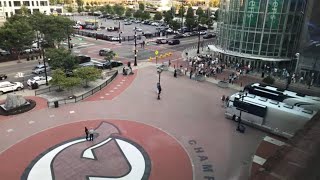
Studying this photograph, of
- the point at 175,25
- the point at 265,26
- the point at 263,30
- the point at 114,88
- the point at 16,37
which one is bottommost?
the point at 114,88

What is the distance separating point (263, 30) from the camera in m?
42.9

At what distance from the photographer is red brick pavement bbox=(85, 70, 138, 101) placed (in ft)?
103

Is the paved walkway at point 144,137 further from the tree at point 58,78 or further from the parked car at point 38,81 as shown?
the parked car at point 38,81

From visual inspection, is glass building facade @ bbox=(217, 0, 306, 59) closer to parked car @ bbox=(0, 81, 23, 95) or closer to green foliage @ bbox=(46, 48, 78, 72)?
green foliage @ bbox=(46, 48, 78, 72)

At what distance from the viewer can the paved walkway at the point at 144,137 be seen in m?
19.1

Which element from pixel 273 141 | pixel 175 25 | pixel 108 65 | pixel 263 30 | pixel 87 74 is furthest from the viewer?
pixel 175 25

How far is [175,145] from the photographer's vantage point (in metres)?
21.9

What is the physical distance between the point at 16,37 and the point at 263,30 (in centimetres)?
3734

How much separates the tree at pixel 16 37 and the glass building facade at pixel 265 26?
32.4 m

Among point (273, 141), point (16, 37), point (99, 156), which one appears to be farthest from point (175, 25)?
point (99, 156)

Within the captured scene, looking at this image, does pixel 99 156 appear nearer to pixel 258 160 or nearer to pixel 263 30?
pixel 258 160

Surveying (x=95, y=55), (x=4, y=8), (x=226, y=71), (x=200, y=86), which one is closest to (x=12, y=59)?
(x=95, y=55)

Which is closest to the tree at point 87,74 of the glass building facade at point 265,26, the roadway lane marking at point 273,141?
the roadway lane marking at point 273,141

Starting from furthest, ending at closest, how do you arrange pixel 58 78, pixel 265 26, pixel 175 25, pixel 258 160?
pixel 175 25, pixel 265 26, pixel 58 78, pixel 258 160
